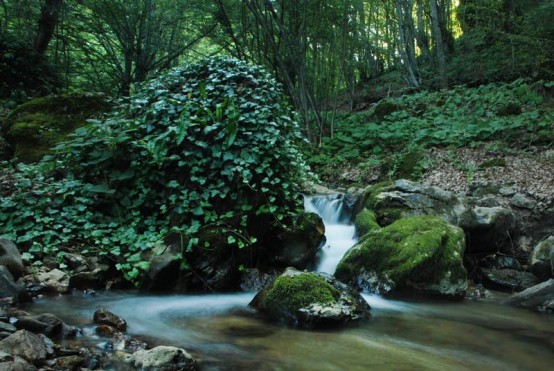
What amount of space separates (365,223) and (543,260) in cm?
270

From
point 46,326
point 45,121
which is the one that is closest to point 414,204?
point 46,326

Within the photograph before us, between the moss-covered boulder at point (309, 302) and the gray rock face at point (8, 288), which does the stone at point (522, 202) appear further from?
the gray rock face at point (8, 288)

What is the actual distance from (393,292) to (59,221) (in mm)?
4696

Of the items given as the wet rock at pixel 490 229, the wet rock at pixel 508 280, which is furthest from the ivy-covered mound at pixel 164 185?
the wet rock at pixel 508 280

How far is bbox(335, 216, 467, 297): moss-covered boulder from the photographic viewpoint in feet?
19.8

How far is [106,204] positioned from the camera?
655 cm

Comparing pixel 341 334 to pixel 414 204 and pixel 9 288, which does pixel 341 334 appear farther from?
pixel 414 204

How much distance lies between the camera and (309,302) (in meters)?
4.73

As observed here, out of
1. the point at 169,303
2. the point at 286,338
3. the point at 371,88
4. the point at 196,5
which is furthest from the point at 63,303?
the point at 371,88

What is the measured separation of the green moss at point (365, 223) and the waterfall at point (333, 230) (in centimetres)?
27

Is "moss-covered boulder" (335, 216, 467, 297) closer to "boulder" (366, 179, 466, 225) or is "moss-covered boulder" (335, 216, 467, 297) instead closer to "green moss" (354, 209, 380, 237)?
"green moss" (354, 209, 380, 237)

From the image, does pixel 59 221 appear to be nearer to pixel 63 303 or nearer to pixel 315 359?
pixel 63 303

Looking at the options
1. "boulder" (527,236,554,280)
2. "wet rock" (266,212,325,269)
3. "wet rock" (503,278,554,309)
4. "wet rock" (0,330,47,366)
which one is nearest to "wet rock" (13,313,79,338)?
"wet rock" (0,330,47,366)

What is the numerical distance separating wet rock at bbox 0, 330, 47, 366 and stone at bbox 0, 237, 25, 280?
2.22 metres
